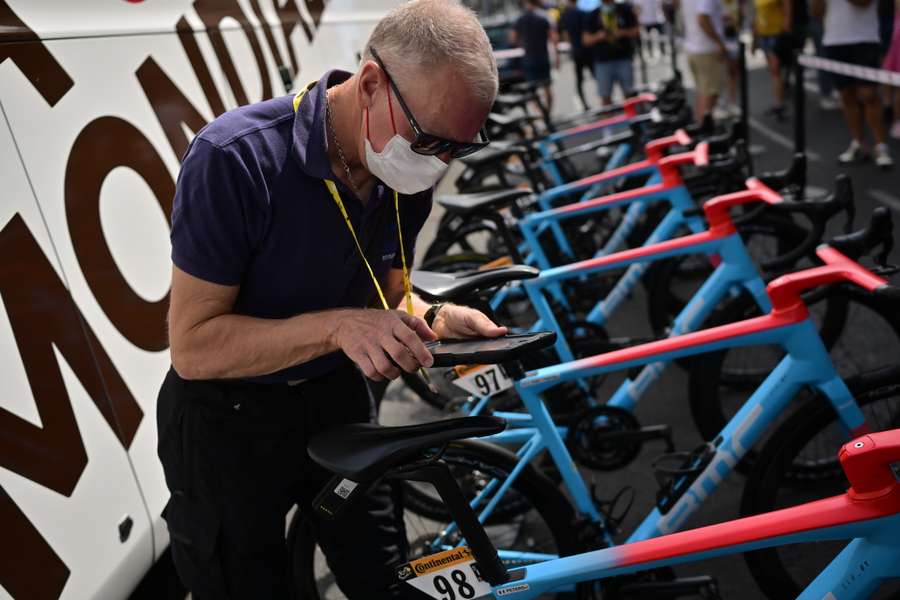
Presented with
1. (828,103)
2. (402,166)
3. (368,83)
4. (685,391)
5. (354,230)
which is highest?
(368,83)

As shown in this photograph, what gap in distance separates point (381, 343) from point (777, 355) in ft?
7.86

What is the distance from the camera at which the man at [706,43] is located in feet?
27.7

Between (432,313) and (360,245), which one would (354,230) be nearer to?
(360,245)

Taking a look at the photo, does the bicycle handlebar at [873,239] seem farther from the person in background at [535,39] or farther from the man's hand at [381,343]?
the person in background at [535,39]

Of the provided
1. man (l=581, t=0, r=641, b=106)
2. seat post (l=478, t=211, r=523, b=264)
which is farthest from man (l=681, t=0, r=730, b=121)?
seat post (l=478, t=211, r=523, b=264)

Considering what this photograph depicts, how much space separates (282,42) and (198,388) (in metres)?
3.20

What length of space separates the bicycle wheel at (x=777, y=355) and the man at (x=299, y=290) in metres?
1.43

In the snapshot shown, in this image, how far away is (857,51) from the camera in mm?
6879

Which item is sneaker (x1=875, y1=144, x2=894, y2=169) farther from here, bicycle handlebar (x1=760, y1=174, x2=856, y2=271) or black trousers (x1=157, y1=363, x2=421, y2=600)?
black trousers (x1=157, y1=363, x2=421, y2=600)

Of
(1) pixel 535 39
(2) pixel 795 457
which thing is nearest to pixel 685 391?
(2) pixel 795 457

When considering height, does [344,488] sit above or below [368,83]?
below

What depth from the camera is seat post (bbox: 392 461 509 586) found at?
1.77m

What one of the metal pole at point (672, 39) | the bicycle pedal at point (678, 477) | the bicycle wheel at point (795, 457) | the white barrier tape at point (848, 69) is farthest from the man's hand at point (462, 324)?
the metal pole at point (672, 39)

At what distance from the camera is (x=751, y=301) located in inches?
125
